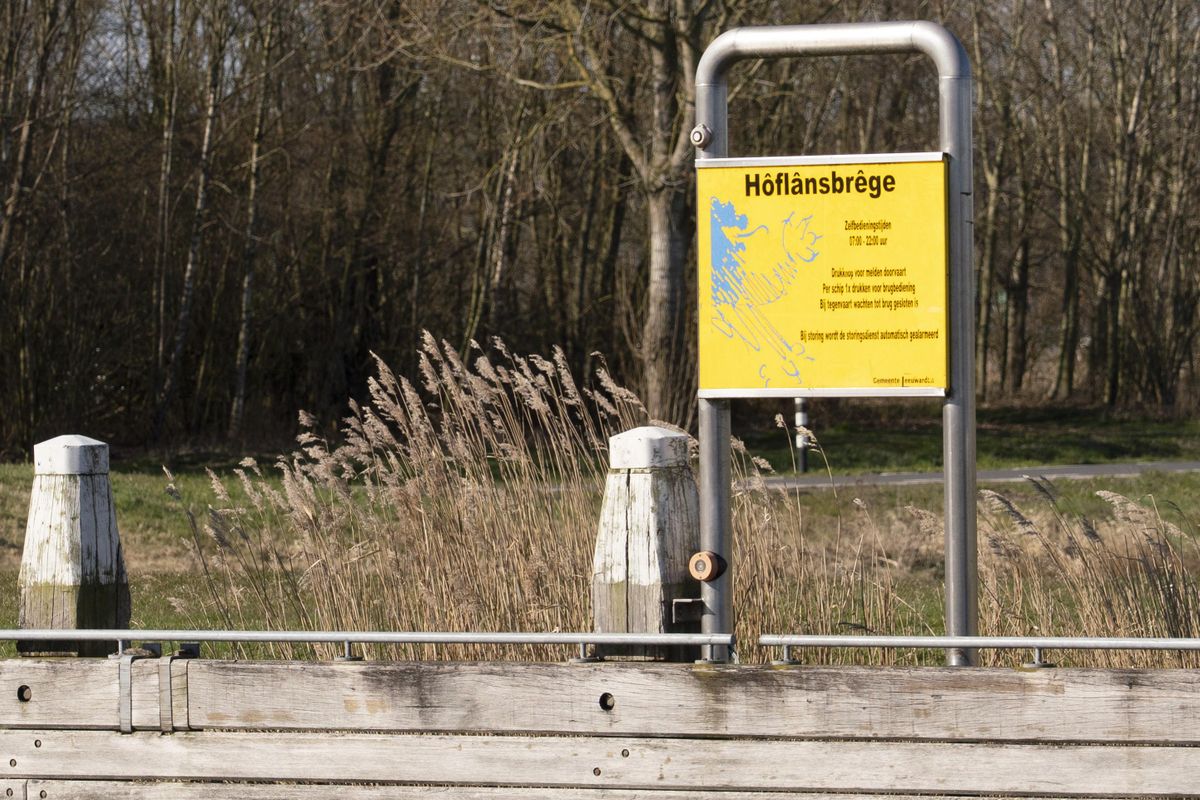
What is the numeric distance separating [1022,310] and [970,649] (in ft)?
102

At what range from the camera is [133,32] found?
23719mm

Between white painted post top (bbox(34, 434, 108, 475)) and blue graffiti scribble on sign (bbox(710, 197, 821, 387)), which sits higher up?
blue graffiti scribble on sign (bbox(710, 197, 821, 387))

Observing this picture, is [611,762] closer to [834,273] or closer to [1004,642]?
[1004,642]

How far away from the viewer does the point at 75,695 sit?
188 inches

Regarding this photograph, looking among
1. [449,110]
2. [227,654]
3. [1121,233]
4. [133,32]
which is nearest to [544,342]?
[449,110]

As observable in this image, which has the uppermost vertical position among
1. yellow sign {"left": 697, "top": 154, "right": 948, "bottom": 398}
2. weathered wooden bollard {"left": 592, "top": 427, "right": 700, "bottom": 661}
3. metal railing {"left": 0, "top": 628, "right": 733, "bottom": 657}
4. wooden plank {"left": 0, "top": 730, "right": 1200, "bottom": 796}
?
yellow sign {"left": 697, "top": 154, "right": 948, "bottom": 398}

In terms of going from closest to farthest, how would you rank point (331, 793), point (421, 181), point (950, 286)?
point (331, 793), point (950, 286), point (421, 181)

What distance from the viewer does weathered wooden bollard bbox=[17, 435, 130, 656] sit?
510 cm

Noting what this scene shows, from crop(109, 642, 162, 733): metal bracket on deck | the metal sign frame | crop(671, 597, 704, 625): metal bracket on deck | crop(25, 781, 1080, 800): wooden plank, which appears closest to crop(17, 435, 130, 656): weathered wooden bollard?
crop(109, 642, 162, 733): metal bracket on deck

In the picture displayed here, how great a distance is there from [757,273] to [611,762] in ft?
5.03

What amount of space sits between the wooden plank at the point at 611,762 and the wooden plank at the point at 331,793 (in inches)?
0.8

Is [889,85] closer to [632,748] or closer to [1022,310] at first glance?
[1022,310]

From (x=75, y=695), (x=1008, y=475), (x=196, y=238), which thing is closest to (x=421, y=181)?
(x=196, y=238)

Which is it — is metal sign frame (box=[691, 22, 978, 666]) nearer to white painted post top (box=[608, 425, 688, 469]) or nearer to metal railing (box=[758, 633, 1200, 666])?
white painted post top (box=[608, 425, 688, 469])
